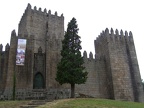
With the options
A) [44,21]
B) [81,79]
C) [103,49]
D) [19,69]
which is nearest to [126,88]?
[103,49]

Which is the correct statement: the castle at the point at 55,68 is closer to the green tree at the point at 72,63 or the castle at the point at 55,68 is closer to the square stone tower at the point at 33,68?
the square stone tower at the point at 33,68

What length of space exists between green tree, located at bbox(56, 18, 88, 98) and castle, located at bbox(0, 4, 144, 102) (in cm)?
252

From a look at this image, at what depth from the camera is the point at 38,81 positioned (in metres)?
27.6

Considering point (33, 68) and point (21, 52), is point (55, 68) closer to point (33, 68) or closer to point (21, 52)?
point (33, 68)

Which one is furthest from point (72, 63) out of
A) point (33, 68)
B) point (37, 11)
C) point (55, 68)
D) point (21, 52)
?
point (37, 11)

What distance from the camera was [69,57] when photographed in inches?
909

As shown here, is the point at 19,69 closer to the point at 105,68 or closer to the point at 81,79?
the point at 81,79

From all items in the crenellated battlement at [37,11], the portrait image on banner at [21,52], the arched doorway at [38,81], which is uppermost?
the crenellated battlement at [37,11]

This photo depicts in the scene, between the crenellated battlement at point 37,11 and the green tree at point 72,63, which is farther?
the crenellated battlement at point 37,11

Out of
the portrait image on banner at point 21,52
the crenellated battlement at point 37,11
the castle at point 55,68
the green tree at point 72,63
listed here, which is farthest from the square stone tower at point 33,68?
the crenellated battlement at point 37,11

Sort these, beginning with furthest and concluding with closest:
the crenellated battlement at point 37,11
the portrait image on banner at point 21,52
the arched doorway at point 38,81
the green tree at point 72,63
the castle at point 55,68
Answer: the crenellated battlement at point 37,11 → the arched doorway at point 38,81 → the portrait image on banner at point 21,52 → the castle at point 55,68 → the green tree at point 72,63

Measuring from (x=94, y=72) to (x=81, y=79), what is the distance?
8631mm

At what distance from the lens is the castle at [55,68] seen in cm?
2516

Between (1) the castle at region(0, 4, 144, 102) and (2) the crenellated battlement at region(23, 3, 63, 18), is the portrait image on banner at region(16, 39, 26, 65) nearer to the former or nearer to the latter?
(1) the castle at region(0, 4, 144, 102)
